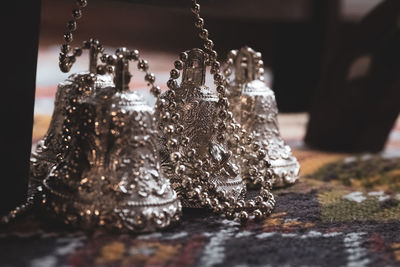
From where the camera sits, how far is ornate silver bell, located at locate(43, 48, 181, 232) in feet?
2.47

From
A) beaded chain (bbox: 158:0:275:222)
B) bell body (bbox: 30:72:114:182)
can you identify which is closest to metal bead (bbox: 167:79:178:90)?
beaded chain (bbox: 158:0:275:222)

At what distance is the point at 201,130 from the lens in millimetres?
936

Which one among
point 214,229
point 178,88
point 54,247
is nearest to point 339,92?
point 178,88

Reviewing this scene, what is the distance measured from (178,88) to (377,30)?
2.49ft

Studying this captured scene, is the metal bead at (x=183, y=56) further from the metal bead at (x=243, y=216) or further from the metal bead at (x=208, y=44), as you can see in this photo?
the metal bead at (x=243, y=216)

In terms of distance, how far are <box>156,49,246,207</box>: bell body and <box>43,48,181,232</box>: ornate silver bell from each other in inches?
5.0

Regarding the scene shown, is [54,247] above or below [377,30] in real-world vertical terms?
below

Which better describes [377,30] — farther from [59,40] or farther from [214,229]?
[59,40]

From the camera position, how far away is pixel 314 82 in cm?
251

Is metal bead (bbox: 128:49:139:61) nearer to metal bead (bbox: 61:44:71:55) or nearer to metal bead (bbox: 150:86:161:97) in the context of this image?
metal bead (bbox: 150:86:161:97)

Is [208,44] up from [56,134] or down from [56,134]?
up

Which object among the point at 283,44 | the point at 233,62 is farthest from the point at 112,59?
the point at 283,44

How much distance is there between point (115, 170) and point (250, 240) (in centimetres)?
19

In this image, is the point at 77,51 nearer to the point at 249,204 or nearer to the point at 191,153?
the point at 191,153
